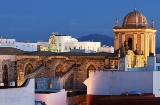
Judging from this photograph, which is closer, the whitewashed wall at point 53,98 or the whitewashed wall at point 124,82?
the whitewashed wall at point 53,98


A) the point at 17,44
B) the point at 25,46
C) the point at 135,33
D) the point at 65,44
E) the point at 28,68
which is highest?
the point at 135,33

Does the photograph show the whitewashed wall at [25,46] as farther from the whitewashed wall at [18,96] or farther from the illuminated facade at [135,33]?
the whitewashed wall at [18,96]

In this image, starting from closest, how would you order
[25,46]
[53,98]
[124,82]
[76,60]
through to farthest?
[53,98] < [124,82] < [76,60] < [25,46]

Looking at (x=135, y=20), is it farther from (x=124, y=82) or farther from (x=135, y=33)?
(x=124, y=82)

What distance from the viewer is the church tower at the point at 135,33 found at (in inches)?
1377

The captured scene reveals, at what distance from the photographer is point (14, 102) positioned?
49.2ft

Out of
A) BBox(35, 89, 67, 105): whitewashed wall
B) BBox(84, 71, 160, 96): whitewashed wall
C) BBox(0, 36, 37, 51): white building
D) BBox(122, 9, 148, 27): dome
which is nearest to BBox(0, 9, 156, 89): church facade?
BBox(122, 9, 148, 27): dome

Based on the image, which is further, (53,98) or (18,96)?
(53,98)

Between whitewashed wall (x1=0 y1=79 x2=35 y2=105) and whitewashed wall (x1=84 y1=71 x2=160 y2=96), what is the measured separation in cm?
634

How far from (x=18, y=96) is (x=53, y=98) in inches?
236

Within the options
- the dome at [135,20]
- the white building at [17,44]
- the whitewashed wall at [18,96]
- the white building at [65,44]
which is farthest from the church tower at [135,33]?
the whitewashed wall at [18,96]

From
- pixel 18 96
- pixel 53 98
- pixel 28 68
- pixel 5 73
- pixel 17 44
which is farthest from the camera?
pixel 17 44

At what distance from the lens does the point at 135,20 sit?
115 ft

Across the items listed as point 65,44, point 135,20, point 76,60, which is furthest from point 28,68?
point 65,44
